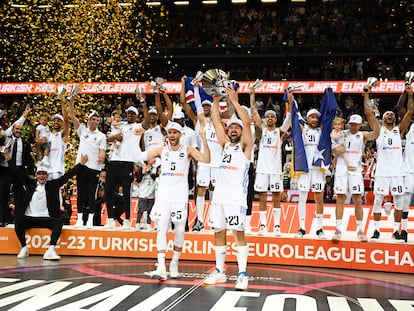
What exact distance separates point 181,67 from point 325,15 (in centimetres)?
829

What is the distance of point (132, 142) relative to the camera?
11977 mm

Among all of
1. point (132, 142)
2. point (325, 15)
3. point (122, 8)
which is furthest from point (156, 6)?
point (132, 142)

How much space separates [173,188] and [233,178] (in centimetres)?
108

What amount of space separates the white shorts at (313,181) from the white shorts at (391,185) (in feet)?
3.58

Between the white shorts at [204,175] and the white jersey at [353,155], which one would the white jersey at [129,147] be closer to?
the white shorts at [204,175]

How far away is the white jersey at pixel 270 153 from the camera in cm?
1157

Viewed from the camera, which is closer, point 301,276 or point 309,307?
point 309,307

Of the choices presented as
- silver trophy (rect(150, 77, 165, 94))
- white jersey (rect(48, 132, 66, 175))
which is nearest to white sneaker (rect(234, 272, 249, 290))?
silver trophy (rect(150, 77, 165, 94))

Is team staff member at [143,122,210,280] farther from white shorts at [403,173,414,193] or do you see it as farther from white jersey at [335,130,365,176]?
white shorts at [403,173,414,193]

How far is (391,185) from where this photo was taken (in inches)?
440

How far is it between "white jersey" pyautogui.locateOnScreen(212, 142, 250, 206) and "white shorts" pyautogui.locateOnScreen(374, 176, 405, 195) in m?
3.65

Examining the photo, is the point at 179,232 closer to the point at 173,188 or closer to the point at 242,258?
the point at 173,188

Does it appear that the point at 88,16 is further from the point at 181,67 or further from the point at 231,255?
the point at 181,67

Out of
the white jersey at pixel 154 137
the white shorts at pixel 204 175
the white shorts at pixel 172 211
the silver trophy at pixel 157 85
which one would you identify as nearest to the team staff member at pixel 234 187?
the white shorts at pixel 172 211
